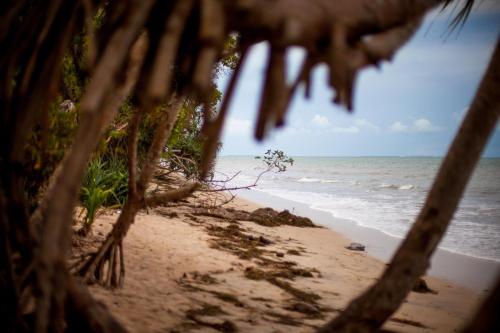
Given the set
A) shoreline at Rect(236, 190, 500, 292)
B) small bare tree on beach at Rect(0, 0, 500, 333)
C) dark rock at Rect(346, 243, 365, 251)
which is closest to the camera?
small bare tree on beach at Rect(0, 0, 500, 333)

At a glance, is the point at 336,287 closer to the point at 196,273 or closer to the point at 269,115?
the point at 196,273

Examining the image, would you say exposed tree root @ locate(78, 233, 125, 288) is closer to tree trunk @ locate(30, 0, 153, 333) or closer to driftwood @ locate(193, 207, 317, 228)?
tree trunk @ locate(30, 0, 153, 333)

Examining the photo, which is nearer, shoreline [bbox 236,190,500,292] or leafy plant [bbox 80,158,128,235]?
leafy plant [bbox 80,158,128,235]

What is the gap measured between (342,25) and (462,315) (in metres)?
4.62

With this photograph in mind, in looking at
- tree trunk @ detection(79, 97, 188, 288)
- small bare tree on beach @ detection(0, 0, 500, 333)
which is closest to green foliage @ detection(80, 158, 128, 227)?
tree trunk @ detection(79, 97, 188, 288)

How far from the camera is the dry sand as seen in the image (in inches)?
123

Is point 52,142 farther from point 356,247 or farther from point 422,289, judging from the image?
point 356,247

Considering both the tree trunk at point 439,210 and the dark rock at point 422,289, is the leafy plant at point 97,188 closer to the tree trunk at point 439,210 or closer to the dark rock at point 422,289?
the tree trunk at point 439,210

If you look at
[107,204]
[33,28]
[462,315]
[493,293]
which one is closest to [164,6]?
[33,28]

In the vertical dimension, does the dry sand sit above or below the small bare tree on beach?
below

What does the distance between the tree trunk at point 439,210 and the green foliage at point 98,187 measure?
12.1 ft

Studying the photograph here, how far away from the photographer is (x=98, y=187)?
5.02 m

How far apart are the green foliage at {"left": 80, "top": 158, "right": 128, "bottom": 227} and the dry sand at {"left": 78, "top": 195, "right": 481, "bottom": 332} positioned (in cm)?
42

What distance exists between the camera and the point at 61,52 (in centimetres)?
125
